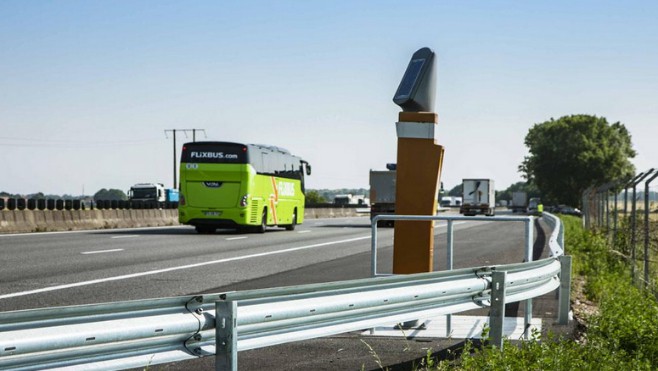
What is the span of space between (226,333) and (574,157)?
101m

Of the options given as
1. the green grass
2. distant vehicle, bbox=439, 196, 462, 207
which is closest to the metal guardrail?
the green grass

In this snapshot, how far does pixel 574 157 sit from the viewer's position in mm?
102125

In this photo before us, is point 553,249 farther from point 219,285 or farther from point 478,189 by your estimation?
point 478,189

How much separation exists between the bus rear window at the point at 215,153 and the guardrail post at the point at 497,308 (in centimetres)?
2438

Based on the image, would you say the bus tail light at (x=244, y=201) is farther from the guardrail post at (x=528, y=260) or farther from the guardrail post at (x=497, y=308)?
the guardrail post at (x=497, y=308)

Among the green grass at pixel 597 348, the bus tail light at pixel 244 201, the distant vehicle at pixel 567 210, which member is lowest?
the distant vehicle at pixel 567 210

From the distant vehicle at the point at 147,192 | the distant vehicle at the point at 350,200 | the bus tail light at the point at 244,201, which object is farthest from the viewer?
the distant vehicle at the point at 350,200

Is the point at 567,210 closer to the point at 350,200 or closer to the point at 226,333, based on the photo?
the point at 350,200

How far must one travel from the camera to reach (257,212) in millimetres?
31969

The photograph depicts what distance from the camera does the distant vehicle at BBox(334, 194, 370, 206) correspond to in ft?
437

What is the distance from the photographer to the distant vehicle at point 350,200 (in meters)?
133

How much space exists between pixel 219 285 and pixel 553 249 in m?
5.56

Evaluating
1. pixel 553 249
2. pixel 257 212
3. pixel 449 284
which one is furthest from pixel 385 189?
pixel 449 284

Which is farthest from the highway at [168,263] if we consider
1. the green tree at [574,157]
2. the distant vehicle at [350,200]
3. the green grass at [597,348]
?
the distant vehicle at [350,200]
